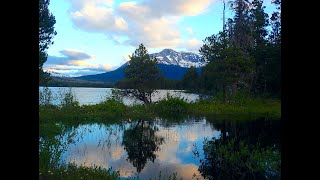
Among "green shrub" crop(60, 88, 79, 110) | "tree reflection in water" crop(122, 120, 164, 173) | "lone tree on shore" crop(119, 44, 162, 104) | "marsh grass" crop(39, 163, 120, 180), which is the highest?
"lone tree on shore" crop(119, 44, 162, 104)

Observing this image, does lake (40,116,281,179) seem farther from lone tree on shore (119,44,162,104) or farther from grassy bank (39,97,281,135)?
lone tree on shore (119,44,162,104)

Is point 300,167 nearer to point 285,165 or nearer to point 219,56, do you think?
point 285,165

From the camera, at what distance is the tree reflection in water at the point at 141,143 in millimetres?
12805

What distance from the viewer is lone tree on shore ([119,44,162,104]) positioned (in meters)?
33.7

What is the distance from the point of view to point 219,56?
36.2 m

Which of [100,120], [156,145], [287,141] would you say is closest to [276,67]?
[100,120]

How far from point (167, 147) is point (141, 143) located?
1496mm

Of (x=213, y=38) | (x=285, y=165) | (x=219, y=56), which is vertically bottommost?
(x=285, y=165)

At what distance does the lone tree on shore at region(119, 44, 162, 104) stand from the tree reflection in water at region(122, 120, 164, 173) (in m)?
12.3

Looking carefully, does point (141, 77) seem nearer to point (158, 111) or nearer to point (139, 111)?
point (158, 111)

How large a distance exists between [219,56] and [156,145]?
74.2ft

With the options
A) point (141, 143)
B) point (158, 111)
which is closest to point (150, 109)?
point (158, 111)

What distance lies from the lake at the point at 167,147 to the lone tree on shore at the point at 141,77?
11739mm

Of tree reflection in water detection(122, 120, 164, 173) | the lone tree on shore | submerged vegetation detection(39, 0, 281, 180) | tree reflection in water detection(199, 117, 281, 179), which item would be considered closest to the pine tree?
submerged vegetation detection(39, 0, 281, 180)
